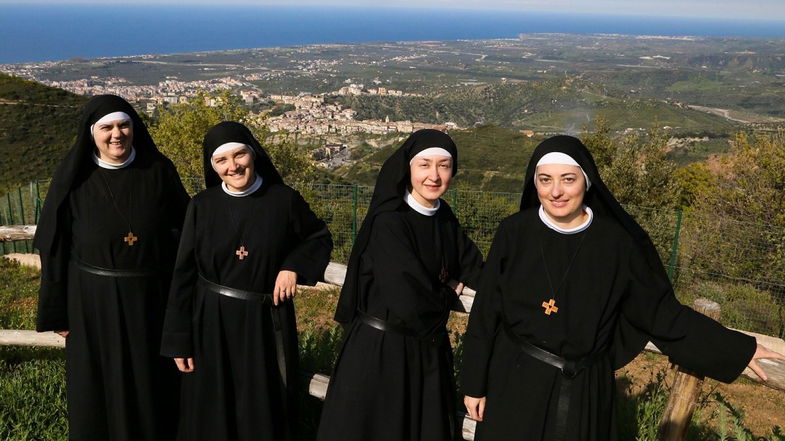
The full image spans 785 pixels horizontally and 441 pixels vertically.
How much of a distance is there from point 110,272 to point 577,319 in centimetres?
230

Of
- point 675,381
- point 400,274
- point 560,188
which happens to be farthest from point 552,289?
point 675,381

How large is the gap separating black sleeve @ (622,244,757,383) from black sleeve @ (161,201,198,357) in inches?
78.7

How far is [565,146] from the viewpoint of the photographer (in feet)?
6.99

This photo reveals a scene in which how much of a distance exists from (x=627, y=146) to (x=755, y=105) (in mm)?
145713

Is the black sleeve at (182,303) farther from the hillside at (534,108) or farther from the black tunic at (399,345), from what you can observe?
the hillside at (534,108)

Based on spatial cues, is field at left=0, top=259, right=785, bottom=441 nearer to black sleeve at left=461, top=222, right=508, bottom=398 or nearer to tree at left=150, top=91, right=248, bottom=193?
black sleeve at left=461, top=222, right=508, bottom=398

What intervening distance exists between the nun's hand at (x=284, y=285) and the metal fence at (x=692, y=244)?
6787 mm

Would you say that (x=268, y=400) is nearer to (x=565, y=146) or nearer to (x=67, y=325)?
(x=67, y=325)

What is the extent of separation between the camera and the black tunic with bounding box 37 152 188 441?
2.92m

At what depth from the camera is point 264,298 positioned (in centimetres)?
279

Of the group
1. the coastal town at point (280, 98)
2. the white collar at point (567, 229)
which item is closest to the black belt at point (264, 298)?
the white collar at point (567, 229)

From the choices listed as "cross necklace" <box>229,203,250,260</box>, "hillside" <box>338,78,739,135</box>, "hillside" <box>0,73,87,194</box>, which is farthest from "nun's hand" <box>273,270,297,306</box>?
"hillside" <box>338,78,739,135</box>

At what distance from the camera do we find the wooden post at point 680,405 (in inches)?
94.3

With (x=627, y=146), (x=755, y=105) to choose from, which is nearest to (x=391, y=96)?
(x=755, y=105)
